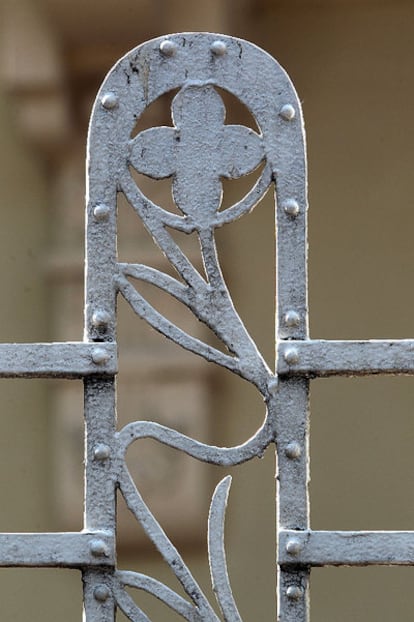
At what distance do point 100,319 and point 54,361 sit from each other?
0.05 metres

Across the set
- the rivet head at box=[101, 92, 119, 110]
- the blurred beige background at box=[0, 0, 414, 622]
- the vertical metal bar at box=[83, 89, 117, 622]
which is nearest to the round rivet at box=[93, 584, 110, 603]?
the vertical metal bar at box=[83, 89, 117, 622]

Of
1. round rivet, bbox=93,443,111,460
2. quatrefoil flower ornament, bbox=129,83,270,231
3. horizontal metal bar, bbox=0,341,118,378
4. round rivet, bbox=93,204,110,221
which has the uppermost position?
quatrefoil flower ornament, bbox=129,83,270,231

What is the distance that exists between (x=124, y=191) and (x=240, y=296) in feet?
5.63

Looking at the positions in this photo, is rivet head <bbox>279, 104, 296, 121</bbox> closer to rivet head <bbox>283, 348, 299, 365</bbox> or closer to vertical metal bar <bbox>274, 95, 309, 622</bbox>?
vertical metal bar <bbox>274, 95, 309, 622</bbox>

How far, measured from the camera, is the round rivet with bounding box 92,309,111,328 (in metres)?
1.15

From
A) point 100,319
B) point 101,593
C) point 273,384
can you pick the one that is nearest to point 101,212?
point 100,319

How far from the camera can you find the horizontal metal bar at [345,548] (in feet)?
3.69

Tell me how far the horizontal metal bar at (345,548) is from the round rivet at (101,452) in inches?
5.6

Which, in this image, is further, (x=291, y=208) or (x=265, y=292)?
(x=265, y=292)

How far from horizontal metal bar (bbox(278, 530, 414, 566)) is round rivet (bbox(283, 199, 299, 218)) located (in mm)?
237

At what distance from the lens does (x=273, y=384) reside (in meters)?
1.15

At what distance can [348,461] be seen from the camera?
284 cm

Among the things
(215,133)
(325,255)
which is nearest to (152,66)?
(215,133)

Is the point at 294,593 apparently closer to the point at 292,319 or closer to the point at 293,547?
the point at 293,547
